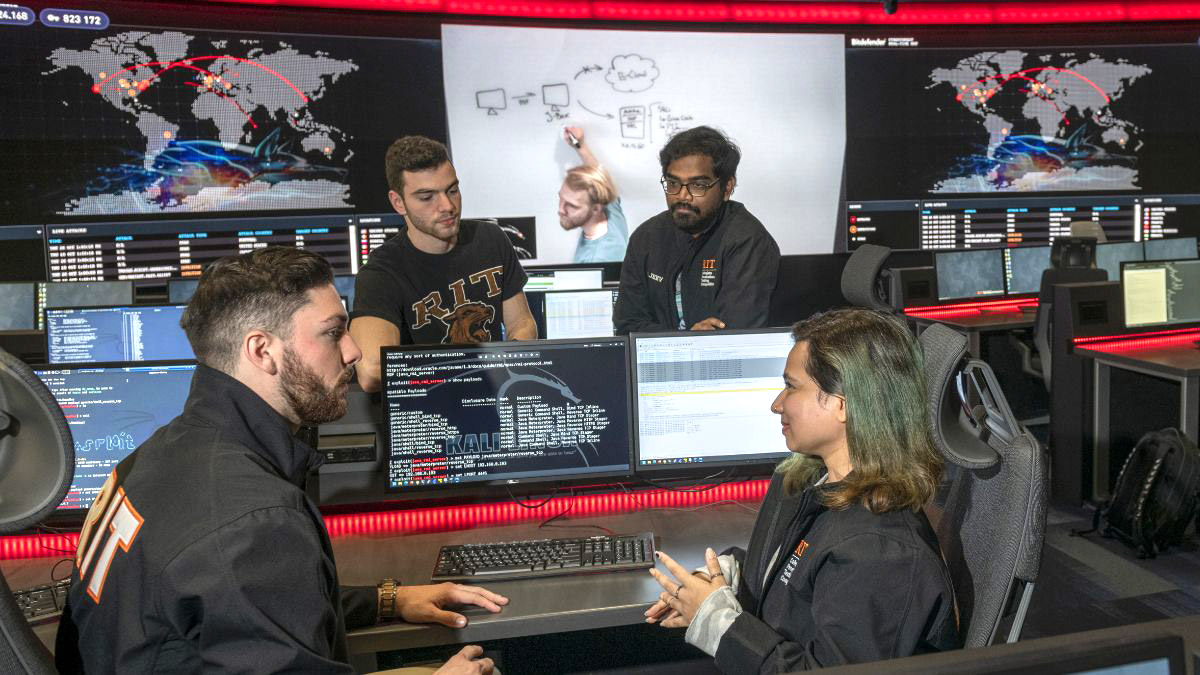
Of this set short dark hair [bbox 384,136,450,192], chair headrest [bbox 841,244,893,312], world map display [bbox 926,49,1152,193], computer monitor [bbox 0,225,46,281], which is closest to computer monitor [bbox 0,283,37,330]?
computer monitor [bbox 0,225,46,281]

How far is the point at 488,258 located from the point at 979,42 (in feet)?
17.4

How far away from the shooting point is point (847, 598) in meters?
1.34

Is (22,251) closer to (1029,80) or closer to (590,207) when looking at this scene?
(590,207)

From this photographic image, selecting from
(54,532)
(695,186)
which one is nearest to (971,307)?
(695,186)

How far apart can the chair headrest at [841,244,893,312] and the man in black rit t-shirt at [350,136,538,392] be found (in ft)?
3.42

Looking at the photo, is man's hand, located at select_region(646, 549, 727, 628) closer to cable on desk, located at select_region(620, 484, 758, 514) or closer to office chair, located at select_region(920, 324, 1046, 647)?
office chair, located at select_region(920, 324, 1046, 647)

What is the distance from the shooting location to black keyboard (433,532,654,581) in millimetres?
1858

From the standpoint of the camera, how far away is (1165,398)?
15.0 feet

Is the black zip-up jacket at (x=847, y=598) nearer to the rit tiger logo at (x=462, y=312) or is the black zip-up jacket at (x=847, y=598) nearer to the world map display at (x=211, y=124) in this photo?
the rit tiger logo at (x=462, y=312)

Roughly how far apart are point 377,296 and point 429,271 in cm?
18

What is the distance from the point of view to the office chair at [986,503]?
57.1 inches

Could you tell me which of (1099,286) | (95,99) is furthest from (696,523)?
(95,99)

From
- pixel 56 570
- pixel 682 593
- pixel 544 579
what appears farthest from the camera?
pixel 56 570

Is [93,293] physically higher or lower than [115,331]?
higher
